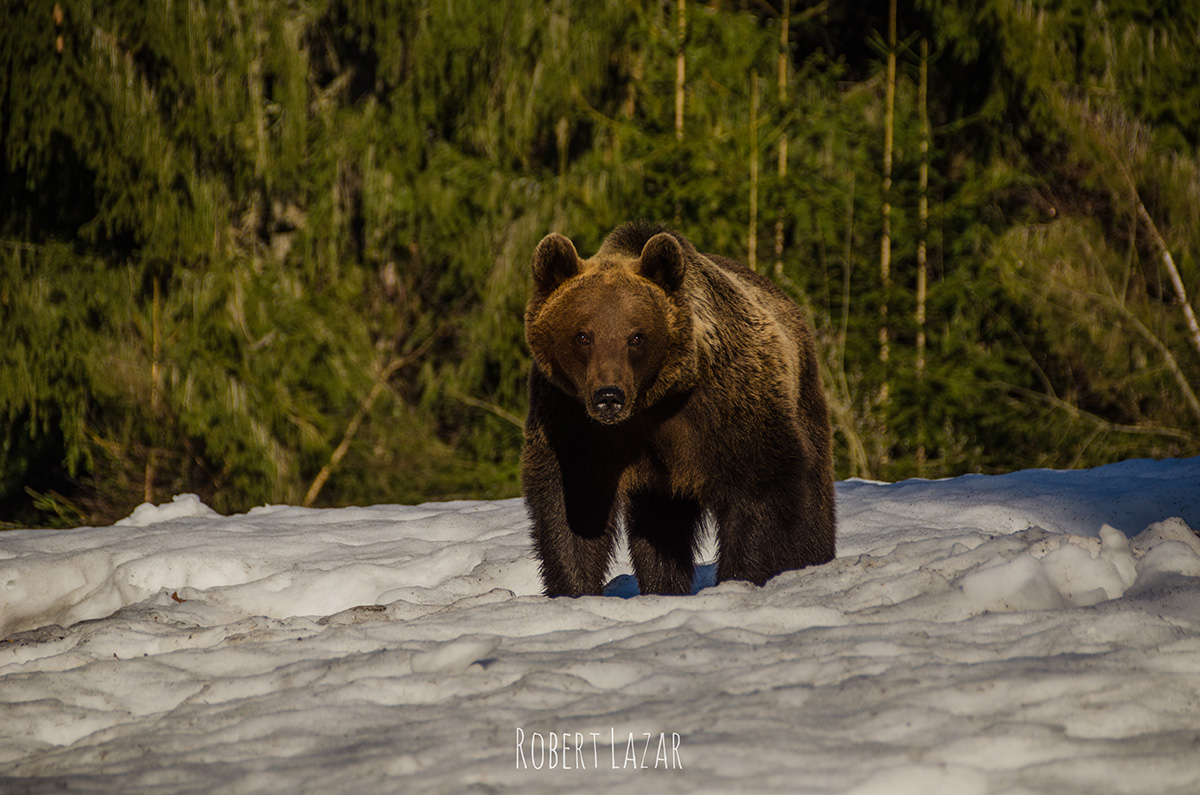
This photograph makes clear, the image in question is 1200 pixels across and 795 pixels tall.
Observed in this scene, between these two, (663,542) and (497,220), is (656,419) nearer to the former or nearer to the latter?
(663,542)

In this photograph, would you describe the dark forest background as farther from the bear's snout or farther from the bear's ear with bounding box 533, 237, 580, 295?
the bear's snout

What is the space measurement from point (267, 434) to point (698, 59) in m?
5.24

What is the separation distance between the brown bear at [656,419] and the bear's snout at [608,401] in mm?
112

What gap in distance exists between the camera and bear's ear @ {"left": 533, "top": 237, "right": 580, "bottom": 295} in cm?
350

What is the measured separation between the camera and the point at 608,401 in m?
3.18

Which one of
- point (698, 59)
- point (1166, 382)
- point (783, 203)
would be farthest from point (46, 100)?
point (1166, 382)

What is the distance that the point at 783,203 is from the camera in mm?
9203

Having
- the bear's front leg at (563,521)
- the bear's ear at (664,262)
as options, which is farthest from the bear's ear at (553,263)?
the bear's front leg at (563,521)

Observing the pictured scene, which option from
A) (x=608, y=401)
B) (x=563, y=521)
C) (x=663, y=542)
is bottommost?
(x=663, y=542)

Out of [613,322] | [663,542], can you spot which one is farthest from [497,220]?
[613,322]

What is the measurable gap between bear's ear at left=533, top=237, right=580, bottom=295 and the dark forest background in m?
5.70

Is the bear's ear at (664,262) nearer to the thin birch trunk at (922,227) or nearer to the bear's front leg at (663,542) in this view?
the bear's front leg at (663,542)

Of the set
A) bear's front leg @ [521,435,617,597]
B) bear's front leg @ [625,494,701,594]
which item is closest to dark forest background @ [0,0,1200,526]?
bear's front leg @ [625,494,701,594]

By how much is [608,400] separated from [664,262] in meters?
0.64
